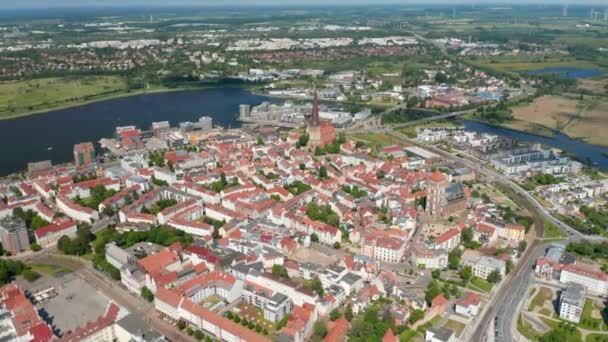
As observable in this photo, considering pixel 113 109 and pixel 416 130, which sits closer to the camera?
pixel 416 130

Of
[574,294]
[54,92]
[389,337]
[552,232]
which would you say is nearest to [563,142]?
[552,232]

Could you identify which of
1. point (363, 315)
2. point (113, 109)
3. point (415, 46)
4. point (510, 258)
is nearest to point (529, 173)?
point (510, 258)

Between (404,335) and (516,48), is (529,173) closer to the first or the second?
(404,335)

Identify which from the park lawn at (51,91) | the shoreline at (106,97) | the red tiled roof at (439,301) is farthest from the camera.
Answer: the park lawn at (51,91)

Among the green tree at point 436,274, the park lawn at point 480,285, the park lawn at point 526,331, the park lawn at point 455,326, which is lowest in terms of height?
the park lawn at point 526,331

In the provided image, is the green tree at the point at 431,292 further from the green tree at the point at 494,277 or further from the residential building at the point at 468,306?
the green tree at the point at 494,277

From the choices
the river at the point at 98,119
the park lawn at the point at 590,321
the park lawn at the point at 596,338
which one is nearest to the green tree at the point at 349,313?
the park lawn at the point at 596,338
